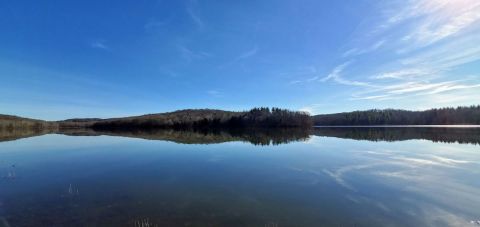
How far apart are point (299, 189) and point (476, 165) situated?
1082 centimetres

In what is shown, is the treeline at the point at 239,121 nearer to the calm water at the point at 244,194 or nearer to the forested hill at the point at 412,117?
the forested hill at the point at 412,117

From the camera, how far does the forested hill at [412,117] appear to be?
8931 cm

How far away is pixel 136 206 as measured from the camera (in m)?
7.71

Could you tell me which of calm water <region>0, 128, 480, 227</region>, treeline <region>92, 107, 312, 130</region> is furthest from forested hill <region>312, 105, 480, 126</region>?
calm water <region>0, 128, 480, 227</region>

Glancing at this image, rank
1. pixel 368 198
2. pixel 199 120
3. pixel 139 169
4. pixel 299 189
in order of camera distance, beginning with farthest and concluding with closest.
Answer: pixel 199 120 → pixel 139 169 → pixel 299 189 → pixel 368 198

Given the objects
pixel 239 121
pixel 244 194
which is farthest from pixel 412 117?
pixel 244 194

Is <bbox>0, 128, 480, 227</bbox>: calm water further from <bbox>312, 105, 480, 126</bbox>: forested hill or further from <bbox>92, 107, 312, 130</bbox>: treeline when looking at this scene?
<bbox>312, 105, 480, 126</bbox>: forested hill

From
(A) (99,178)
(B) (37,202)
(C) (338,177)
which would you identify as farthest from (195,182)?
(C) (338,177)

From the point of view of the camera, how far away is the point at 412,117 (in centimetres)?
10625

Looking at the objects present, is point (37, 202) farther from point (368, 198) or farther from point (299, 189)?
point (368, 198)

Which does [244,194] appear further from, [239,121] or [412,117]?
[412,117]

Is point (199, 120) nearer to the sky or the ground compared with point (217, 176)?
nearer to the sky

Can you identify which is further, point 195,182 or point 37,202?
point 195,182

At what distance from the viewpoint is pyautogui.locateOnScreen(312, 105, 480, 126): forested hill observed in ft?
293
